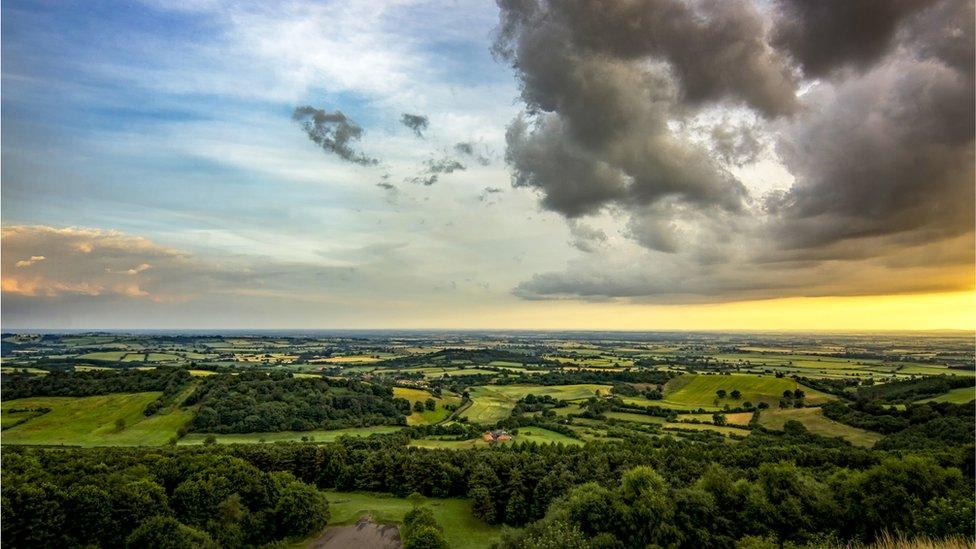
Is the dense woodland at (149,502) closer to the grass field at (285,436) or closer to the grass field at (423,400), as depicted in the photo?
the grass field at (285,436)

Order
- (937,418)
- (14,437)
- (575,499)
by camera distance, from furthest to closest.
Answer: (14,437)
(937,418)
(575,499)

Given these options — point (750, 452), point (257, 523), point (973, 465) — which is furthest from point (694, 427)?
point (257, 523)

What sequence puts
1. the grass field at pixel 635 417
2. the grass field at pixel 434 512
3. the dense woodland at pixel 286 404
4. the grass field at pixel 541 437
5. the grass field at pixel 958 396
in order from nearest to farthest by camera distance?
the grass field at pixel 434 512 → the grass field at pixel 958 396 → the grass field at pixel 541 437 → the dense woodland at pixel 286 404 → the grass field at pixel 635 417

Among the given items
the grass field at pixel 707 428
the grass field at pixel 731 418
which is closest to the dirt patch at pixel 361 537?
the grass field at pixel 707 428

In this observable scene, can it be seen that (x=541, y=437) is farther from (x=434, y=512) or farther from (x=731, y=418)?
(x=731, y=418)

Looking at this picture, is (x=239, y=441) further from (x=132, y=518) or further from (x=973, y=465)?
(x=973, y=465)
